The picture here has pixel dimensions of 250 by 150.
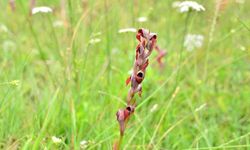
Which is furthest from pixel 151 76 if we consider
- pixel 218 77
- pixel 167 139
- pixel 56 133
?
pixel 56 133

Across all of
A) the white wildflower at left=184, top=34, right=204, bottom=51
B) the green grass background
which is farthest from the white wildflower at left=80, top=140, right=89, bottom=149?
the white wildflower at left=184, top=34, right=204, bottom=51

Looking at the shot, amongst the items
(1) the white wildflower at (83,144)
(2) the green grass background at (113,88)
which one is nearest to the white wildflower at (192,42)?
(2) the green grass background at (113,88)

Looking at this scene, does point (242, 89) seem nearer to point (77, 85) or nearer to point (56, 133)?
point (77, 85)

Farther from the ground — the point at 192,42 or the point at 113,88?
the point at 192,42

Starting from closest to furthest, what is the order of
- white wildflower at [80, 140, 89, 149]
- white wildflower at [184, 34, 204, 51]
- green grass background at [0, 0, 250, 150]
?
white wildflower at [80, 140, 89, 149] < green grass background at [0, 0, 250, 150] < white wildflower at [184, 34, 204, 51]

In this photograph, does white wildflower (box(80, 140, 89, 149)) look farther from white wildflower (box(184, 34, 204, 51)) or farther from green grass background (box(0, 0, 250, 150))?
white wildflower (box(184, 34, 204, 51))

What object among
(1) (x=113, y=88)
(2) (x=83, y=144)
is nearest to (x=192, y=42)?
(1) (x=113, y=88)

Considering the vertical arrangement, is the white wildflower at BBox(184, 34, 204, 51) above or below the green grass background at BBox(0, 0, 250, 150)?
above

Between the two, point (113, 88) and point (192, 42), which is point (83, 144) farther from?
point (192, 42)

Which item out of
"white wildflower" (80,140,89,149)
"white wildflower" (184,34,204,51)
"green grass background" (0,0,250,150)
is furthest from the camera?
"white wildflower" (184,34,204,51)
